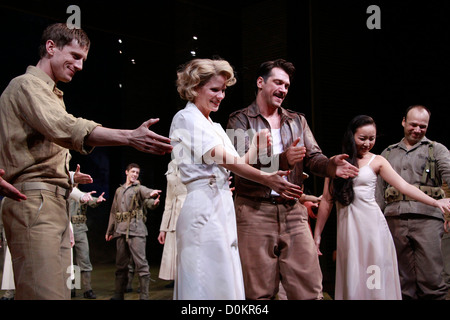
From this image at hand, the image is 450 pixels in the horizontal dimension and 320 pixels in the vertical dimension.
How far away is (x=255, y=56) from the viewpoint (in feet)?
22.8

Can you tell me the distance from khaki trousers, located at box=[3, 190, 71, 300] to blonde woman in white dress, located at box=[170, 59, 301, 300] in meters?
0.58

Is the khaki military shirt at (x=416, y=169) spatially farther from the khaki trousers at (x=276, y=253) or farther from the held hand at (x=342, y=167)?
the khaki trousers at (x=276, y=253)

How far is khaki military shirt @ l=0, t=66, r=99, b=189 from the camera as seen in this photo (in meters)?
2.04

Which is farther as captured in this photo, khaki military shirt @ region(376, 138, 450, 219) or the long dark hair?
khaki military shirt @ region(376, 138, 450, 219)

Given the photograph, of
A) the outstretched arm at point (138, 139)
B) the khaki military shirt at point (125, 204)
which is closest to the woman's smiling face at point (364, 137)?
the outstretched arm at point (138, 139)

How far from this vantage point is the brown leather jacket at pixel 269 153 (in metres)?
2.79

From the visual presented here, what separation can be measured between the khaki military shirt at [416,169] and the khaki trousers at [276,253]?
1.76 metres

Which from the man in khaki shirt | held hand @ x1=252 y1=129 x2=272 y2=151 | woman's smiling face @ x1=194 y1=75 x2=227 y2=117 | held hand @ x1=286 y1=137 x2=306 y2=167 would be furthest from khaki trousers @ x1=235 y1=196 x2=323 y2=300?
the man in khaki shirt

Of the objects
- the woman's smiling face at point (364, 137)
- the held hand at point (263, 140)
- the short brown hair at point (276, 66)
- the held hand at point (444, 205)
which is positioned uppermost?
the short brown hair at point (276, 66)

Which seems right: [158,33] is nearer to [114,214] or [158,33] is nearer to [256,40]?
[256,40]

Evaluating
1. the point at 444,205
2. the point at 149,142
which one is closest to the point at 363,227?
the point at 444,205

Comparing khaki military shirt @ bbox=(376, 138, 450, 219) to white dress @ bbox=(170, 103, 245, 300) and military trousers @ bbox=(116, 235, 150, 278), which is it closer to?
white dress @ bbox=(170, 103, 245, 300)

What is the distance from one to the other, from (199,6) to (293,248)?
220 inches
